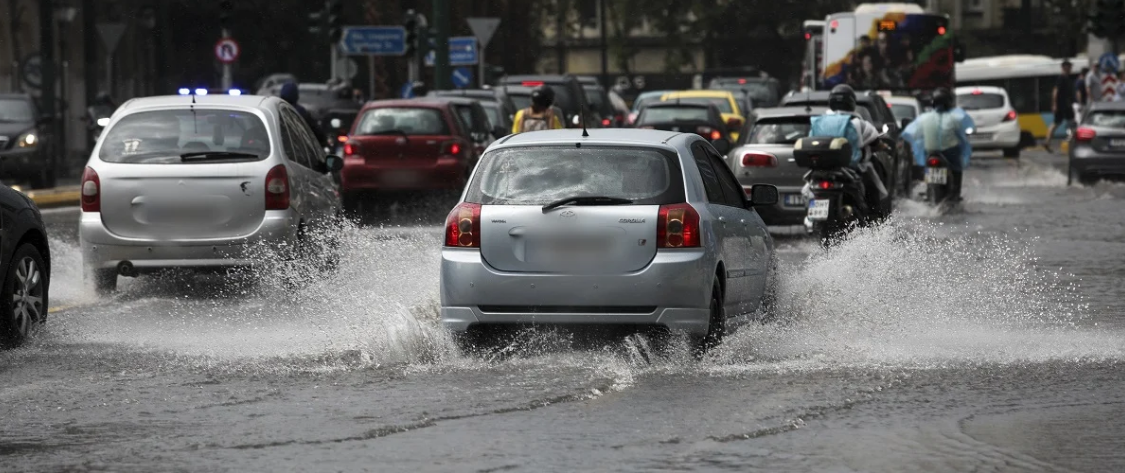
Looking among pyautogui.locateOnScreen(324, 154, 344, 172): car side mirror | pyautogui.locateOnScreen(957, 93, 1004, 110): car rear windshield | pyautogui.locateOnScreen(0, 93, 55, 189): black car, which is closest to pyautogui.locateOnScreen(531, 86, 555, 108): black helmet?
pyautogui.locateOnScreen(324, 154, 344, 172): car side mirror

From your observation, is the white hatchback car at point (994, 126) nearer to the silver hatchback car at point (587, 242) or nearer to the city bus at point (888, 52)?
the city bus at point (888, 52)

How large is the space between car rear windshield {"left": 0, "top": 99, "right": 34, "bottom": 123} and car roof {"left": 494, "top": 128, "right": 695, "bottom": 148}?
20.5m

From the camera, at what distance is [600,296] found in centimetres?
998

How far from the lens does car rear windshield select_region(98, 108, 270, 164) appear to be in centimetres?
1435

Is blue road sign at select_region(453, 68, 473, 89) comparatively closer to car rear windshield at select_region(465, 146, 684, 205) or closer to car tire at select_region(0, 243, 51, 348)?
car tire at select_region(0, 243, 51, 348)

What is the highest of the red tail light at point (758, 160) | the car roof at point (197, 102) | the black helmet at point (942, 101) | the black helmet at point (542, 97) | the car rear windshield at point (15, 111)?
the car roof at point (197, 102)

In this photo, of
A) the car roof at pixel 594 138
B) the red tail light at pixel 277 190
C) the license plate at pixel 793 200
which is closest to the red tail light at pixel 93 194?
the red tail light at pixel 277 190

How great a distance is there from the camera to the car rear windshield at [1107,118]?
30.4m

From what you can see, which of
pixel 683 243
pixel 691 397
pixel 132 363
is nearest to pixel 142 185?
pixel 132 363

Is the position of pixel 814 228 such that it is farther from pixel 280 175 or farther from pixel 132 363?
pixel 132 363

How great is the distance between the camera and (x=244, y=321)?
496 inches

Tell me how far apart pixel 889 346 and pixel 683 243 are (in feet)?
4.77

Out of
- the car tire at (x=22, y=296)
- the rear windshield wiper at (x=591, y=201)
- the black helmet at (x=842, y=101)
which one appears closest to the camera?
the rear windshield wiper at (x=591, y=201)

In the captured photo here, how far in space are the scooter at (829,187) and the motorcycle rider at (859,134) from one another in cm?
37
